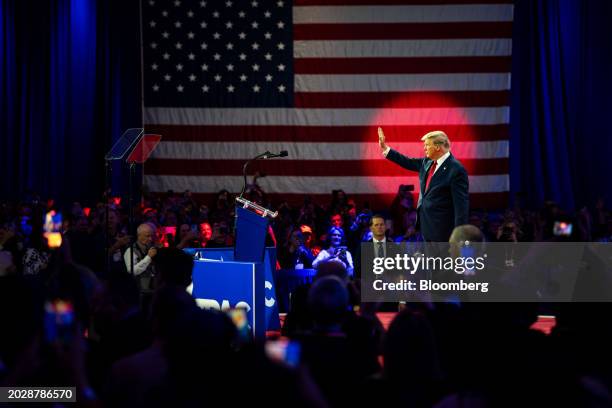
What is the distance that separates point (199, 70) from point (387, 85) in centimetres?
287

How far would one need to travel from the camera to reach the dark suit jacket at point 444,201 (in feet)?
19.0

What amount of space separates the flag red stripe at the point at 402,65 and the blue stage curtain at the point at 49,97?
318 centimetres

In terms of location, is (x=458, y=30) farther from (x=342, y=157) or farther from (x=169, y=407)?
(x=169, y=407)

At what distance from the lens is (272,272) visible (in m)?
7.05

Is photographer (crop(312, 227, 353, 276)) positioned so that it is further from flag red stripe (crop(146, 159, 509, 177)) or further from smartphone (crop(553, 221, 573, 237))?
flag red stripe (crop(146, 159, 509, 177))

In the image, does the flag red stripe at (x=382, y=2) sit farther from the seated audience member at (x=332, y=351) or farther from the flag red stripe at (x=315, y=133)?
the seated audience member at (x=332, y=351)

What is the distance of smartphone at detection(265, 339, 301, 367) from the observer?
199 centimetres

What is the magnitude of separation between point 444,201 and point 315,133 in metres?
7.20

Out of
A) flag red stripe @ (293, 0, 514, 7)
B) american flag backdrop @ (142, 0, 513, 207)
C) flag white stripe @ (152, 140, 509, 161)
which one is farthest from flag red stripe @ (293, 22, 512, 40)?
flag white stripe @ (152, 140, 509, 161)

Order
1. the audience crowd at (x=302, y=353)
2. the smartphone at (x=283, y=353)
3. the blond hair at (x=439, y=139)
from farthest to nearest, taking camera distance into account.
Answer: the blond hair at (x=439, y=139)
the audience crowd at (x=302, y=353)
the smartphone at (x=283, y=353)

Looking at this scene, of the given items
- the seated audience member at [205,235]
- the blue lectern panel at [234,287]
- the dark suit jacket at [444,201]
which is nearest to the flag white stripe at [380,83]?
the seated audience member at [205,235]

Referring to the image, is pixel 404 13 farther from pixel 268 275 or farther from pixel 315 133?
pixel 268 275

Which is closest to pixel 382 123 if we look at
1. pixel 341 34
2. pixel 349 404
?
pixel 341 34

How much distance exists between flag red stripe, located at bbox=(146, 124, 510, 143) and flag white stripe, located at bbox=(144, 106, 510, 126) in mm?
65
